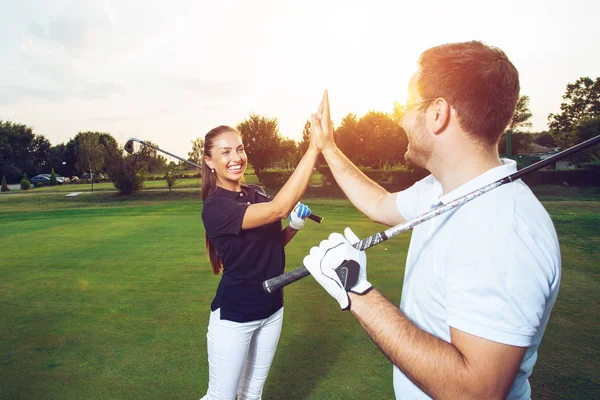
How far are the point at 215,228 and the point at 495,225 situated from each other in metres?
1.95

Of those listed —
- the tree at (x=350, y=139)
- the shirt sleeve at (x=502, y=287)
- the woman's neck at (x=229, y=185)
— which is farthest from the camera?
the tree at (x=350, y=139)

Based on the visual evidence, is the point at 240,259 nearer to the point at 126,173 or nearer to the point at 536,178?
the point at 126,173

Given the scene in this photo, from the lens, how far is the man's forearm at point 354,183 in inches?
116

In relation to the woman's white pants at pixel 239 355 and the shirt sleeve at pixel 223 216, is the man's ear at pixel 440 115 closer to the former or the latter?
the shirt sleeve at pixel 223 216

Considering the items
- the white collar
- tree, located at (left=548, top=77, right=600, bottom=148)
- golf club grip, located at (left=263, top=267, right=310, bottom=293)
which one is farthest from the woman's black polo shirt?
tree, located at (left=548, top=77, right=600, bottom=148)

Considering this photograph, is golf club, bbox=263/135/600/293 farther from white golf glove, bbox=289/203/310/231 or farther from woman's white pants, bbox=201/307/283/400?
white golf glove, bbox=289/203/310/231

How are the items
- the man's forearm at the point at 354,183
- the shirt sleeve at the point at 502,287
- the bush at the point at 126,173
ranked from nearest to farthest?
the shirt sleeve at the point at 502,287, the man's forearm at the point at 354,183, the bush at the point at 126,173

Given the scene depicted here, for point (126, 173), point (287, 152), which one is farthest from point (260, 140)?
point (126, 173)

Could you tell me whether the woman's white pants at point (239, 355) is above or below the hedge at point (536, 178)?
below

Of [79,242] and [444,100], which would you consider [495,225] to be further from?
[79,242]

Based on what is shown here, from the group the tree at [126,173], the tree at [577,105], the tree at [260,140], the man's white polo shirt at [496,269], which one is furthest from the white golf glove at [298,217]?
the tree at [577,105]

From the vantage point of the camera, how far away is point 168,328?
4793 mm

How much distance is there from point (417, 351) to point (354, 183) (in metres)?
1.75

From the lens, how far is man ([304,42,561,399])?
129 centimetres
